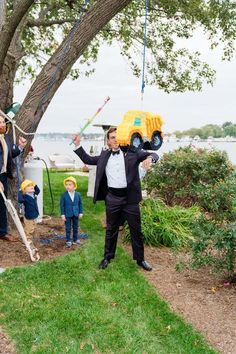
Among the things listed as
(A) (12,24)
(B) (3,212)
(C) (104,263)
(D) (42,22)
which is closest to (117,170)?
(C) (104,263)

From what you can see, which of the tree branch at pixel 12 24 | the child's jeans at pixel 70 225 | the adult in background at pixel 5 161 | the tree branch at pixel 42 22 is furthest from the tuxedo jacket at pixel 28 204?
the tree branch at pixel 42 22

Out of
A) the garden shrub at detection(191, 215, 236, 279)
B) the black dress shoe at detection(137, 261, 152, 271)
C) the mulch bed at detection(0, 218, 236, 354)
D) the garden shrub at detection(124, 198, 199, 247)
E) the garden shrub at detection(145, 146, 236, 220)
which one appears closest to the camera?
the mulch bed at detection(0, 218, 236, 354)

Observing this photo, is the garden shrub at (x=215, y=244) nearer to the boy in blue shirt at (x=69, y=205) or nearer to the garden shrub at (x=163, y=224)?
the garden shrub at (x=163, y=224)

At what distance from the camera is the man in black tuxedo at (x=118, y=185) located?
227 inches

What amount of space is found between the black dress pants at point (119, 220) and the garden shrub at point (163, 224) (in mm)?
1023

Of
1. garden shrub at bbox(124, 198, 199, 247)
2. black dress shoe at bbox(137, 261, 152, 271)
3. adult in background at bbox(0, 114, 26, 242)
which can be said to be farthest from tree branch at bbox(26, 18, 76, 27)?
black dress shoe at bbox(137, 261, 152, 271)

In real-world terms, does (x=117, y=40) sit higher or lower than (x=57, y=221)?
higher

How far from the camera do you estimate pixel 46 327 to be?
4.26 m

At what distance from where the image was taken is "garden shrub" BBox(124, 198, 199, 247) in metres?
7.25

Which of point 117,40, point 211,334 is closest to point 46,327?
point 211,334

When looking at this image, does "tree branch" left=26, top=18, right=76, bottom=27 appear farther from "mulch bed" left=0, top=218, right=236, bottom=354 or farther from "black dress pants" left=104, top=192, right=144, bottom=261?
"black dress pants" left=104, top=192, right=144, bottom=261

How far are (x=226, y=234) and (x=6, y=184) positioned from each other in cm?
334

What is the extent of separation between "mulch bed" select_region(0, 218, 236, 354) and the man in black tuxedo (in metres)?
0.47

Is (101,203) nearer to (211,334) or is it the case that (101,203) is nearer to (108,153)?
(108,153)
